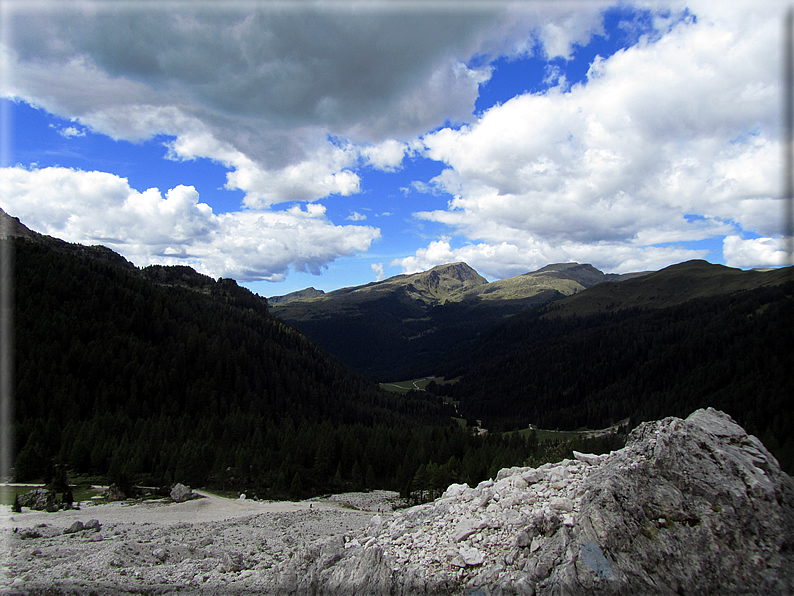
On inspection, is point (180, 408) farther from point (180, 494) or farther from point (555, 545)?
point (555, 545)

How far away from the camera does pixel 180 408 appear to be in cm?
13375

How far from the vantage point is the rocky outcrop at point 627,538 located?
14.3m

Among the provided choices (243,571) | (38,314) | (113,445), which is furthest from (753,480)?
(38,314)

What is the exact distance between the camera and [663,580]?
46.7 ft

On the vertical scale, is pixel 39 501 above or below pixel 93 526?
below

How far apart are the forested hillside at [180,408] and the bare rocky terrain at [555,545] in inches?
1559

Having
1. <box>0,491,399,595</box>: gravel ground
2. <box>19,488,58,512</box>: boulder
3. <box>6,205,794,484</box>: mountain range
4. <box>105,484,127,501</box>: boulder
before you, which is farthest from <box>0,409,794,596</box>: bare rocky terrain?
<box>6,205,794,484</box>: mountain range

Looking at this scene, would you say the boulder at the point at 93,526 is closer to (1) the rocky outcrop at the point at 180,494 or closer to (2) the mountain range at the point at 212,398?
(1) the rocky outcrop at the point at 180,494

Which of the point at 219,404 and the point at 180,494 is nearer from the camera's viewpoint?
the point at 180,494

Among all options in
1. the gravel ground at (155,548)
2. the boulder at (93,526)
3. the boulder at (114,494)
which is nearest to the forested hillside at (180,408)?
the boulder at (114,494)

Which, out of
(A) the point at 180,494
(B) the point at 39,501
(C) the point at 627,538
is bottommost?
(A) the point at 180,494

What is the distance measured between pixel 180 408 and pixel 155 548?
395ft

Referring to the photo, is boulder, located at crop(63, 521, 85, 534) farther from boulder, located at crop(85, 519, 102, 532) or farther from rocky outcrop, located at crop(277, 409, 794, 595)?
rocky outcrop, located at crop(277, 409, 794, 595)

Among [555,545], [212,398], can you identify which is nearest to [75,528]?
[555,545]
